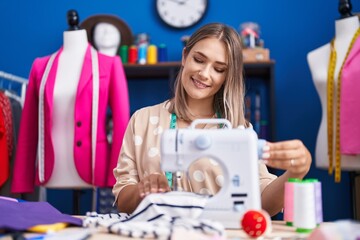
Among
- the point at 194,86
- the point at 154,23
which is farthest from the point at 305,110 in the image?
the point at 194,86

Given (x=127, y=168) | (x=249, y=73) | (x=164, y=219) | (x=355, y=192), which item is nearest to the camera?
(x=164, y=219)

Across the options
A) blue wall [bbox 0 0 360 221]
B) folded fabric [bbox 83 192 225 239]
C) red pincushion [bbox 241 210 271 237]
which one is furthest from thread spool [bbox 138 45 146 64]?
red pincushion [bbox 241 210 271 237]

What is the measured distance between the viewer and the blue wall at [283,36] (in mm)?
3797

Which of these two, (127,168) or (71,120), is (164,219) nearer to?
(127,168)

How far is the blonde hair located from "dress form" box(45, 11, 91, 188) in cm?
102

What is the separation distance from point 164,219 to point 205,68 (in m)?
0.65

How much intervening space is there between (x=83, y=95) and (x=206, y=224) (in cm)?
170

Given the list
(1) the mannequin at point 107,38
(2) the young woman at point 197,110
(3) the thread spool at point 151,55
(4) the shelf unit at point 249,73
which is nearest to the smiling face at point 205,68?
(2) the young woman at point 197,110

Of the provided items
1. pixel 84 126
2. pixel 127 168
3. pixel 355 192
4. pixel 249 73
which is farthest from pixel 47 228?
pixel 249 73

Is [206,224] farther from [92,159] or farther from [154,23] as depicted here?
[154,23]

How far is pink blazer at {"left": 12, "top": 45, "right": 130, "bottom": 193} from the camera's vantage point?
8.59 feet

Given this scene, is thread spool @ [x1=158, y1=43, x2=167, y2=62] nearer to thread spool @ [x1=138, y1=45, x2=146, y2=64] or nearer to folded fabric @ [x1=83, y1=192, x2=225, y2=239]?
thread spool @ [x1=138, y1=45, x2=146, y2=64]

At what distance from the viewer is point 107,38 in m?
3.64

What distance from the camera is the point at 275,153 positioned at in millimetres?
1264
